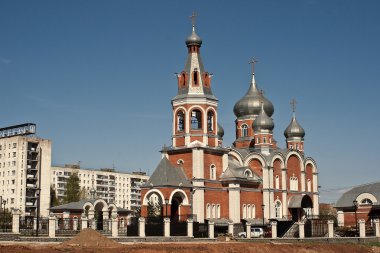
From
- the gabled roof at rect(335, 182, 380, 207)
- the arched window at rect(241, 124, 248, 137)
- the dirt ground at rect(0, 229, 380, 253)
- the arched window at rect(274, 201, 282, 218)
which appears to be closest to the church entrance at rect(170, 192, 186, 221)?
the arched window at rect(274, 201, 282, 218)

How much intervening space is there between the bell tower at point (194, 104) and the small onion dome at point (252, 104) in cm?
1214

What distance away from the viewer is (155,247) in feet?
88.9

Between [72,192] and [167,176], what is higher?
[167,176]

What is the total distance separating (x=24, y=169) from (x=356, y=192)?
132 feet

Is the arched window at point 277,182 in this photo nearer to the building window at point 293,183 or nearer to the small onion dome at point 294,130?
the building window at point 293,183

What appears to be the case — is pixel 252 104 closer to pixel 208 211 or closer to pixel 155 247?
pixel 208 211

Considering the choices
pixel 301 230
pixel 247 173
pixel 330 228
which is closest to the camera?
pixel 330 228

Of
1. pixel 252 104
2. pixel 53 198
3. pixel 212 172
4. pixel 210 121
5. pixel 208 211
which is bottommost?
pixel 208 211

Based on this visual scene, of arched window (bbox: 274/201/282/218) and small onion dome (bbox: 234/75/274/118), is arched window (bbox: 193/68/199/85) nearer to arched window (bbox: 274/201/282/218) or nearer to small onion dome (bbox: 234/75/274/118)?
small onion dome (bbox: 234/75/274/118)

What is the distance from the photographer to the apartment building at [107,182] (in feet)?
298

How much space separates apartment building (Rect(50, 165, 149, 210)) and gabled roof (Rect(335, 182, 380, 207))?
43.5 meters

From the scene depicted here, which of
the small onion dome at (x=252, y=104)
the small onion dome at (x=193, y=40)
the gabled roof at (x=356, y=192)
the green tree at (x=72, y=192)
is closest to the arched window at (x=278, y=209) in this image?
the gabled roof at (x=356, y=192)

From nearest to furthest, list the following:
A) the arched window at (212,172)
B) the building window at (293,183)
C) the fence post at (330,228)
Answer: the fence post at (330,228) → the arched window at (212,172) → the building window at (293,183)

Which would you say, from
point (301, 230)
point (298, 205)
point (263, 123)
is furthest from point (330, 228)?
point (263, 123)
